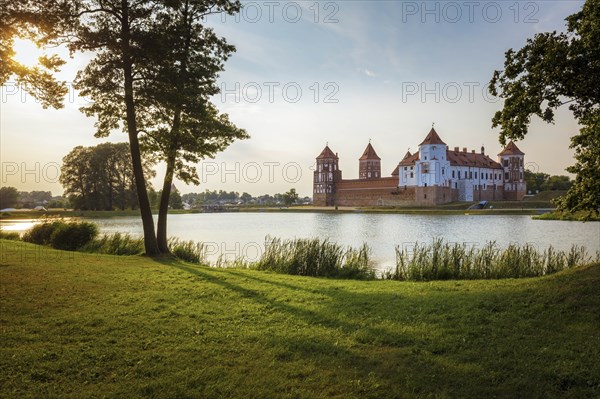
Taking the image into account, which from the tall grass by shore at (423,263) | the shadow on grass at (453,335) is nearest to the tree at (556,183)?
the tall grass by shore at (423,263)

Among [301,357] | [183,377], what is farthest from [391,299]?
[183,377]

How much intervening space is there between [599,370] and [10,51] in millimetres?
13629

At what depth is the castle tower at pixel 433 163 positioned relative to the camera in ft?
291

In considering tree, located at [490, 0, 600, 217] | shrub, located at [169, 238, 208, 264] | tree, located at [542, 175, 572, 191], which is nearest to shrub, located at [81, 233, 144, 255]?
shrub, located at [169, 238, 208, 264]

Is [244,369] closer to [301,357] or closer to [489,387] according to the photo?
[301,357]

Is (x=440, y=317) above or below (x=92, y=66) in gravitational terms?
below

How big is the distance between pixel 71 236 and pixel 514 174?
3947 inches

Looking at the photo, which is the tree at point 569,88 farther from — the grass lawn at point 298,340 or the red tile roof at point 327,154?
the red tile roof at point 327,154

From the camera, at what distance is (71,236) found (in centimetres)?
1770

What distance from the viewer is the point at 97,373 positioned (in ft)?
15.7

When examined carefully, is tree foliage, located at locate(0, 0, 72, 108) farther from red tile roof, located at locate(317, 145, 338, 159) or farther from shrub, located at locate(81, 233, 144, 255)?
red tile roof, located at locate(317, 145, 338, 159)

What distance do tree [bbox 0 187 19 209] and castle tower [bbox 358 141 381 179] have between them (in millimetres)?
83750

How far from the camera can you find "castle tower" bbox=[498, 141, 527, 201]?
97.8 m

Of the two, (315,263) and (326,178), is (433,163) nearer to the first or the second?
(326,178)
